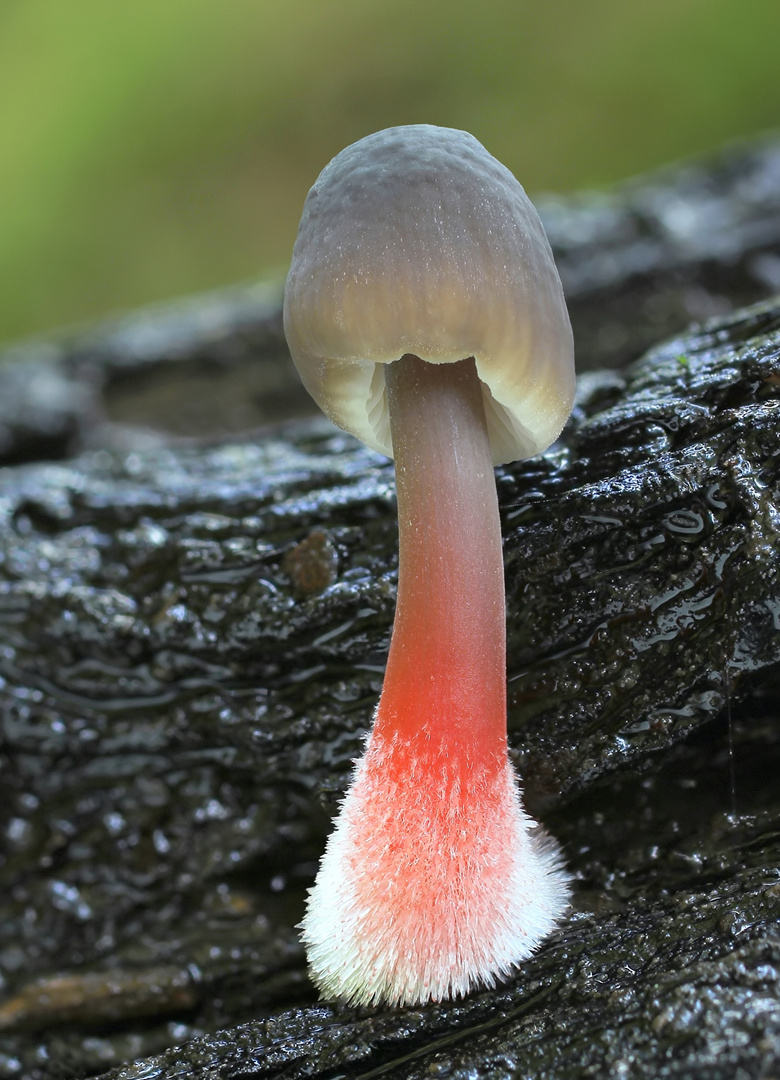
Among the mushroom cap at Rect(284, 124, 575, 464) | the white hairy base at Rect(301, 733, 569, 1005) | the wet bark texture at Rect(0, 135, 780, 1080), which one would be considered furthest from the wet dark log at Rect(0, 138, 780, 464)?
the white hairy base at Rect(301, 733, 569, 1005)

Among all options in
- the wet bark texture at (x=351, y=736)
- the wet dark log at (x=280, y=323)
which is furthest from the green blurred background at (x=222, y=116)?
the wet bark texture at (x=351, y=736)

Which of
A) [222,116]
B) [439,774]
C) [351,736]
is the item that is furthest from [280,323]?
[222,116]

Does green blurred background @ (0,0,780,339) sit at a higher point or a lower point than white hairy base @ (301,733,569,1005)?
higher

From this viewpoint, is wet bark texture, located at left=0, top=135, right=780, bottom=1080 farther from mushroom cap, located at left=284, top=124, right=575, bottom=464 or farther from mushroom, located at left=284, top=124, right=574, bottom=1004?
mushroom cap, located at left=284, top=124, right=575, bottom=464

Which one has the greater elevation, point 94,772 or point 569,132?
point 569,132

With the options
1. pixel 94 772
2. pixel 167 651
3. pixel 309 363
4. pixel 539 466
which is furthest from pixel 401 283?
pixel 94 772

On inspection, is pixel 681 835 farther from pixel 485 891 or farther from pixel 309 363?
pixel 309 363

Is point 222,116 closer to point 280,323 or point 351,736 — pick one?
point 280,323
